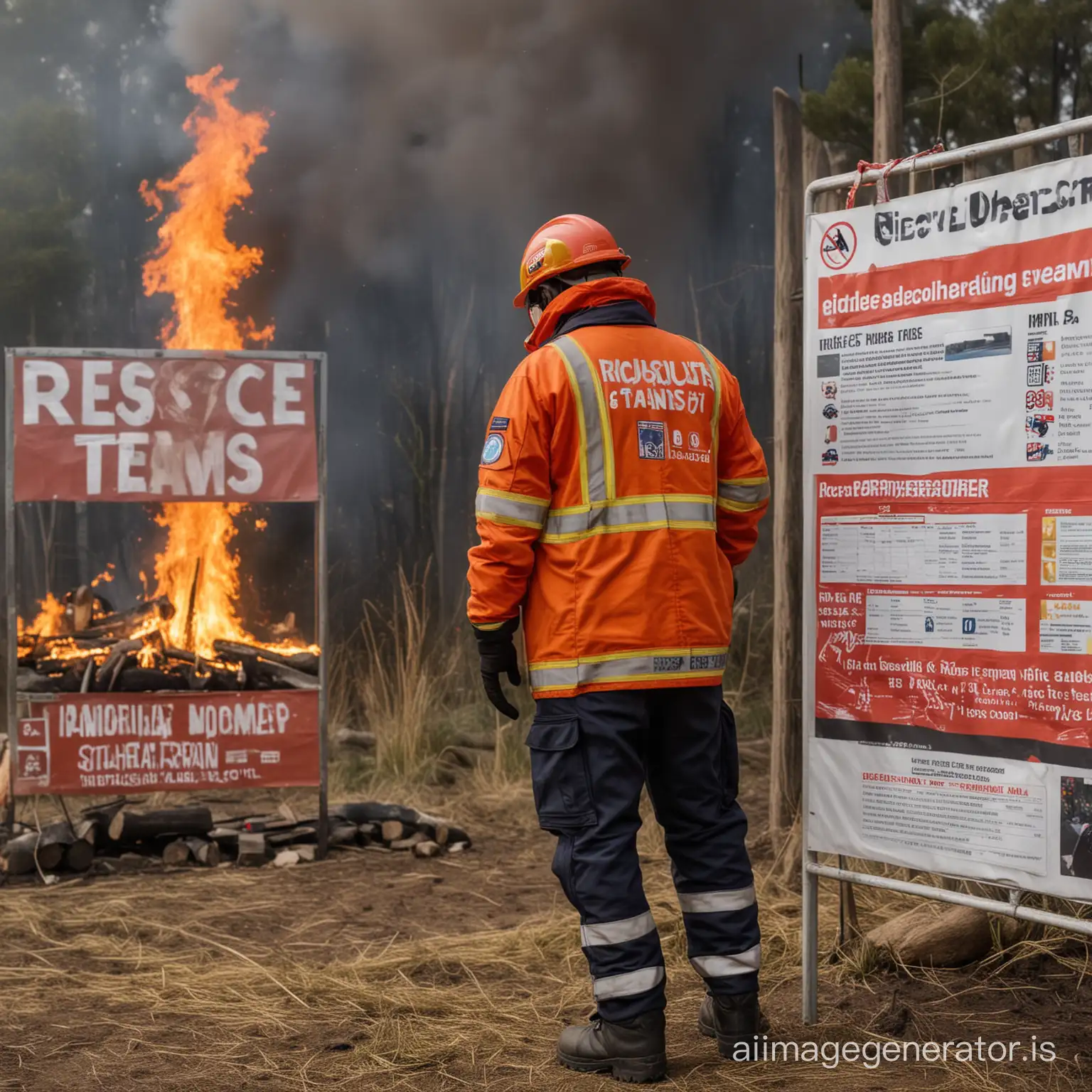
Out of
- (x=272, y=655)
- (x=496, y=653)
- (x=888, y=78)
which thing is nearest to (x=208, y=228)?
(x=272, y=655)

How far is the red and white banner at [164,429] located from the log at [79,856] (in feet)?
5.72

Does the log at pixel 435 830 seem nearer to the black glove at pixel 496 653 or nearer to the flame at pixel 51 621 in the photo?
the flame at pixel 51 621

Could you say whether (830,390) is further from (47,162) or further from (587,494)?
(47,162)

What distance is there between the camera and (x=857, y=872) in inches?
155

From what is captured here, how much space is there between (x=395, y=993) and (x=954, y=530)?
250 centimetres

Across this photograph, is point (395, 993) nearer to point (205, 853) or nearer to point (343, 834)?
point (205, 853)

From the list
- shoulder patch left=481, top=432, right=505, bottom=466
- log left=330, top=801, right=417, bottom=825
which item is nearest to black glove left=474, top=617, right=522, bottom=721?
shoulder patch left=481, top=432, right=505, bottom=466

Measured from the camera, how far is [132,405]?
6367 millimetres

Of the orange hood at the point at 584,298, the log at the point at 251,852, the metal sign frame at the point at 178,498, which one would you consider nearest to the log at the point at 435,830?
the metal sign frame at the point at 178,498

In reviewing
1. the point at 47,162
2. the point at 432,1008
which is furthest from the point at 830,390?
the point at 47,162

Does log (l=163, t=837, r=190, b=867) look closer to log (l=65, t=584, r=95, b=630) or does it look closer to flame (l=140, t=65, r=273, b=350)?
log (l=65, t=584, r=95, b=630)

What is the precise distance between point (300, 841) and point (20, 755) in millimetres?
1524

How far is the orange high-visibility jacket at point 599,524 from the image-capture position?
350cm

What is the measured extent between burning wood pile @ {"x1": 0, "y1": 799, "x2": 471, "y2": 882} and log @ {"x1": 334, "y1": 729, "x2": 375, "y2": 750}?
2.15 metres
